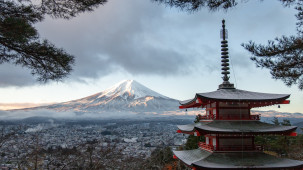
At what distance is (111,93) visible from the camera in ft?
349

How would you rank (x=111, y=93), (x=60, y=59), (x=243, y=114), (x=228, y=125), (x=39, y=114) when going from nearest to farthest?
1. (x=60, y=59)
2. (x=228, y=125)
3. (x=243, y=114)
4. (x=111, y=93)
5. (x=39, y=114)

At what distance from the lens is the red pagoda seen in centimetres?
972

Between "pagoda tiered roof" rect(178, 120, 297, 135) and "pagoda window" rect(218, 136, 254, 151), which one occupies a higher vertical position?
"pagoda tiered roof" rect(178, 120, 297, 135)

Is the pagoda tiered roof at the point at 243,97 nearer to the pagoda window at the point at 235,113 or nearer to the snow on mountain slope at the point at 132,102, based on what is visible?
the pagoda window at the point at 235,113

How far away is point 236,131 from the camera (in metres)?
9.90

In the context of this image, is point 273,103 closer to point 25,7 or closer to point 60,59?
point 60,59

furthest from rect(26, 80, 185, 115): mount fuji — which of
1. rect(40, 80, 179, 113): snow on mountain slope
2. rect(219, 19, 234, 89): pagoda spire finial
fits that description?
rect(219, 19, 234, 89): pagoda spire finial

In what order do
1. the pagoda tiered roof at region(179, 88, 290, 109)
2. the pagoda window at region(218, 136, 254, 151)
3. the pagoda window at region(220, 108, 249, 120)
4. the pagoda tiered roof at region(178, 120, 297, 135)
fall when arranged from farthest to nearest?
the pagoda window at region(220, 108, 249, 120)
the pagoda window at region(218, 136, 254, 151)
the pagoda tiered roof at region(179, 88, 290, 109)
the pagoda tiered roof at region(178, 120, 297, 135)

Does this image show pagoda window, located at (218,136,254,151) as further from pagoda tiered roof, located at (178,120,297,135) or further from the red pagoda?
pagoda tiered roof, located at (178,120,297,135)

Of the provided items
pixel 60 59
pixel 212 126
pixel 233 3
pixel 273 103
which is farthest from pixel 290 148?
pixel 60 59

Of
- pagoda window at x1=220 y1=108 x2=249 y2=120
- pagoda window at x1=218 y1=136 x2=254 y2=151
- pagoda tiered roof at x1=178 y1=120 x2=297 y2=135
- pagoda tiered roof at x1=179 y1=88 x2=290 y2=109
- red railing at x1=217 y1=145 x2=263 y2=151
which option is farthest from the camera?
pagoda window at x1=220 y1=108 x2=249 y2=120

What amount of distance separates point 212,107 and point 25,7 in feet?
28.2

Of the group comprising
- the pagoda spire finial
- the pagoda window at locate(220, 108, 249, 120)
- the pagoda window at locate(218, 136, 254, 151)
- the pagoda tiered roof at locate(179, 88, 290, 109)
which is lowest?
the pagoda window at locate(218, 136, 254, 151)

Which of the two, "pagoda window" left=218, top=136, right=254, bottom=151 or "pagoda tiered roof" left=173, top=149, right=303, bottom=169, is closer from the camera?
"pagoda tiered roof" left=173, top=149, right=303, bottom=169
